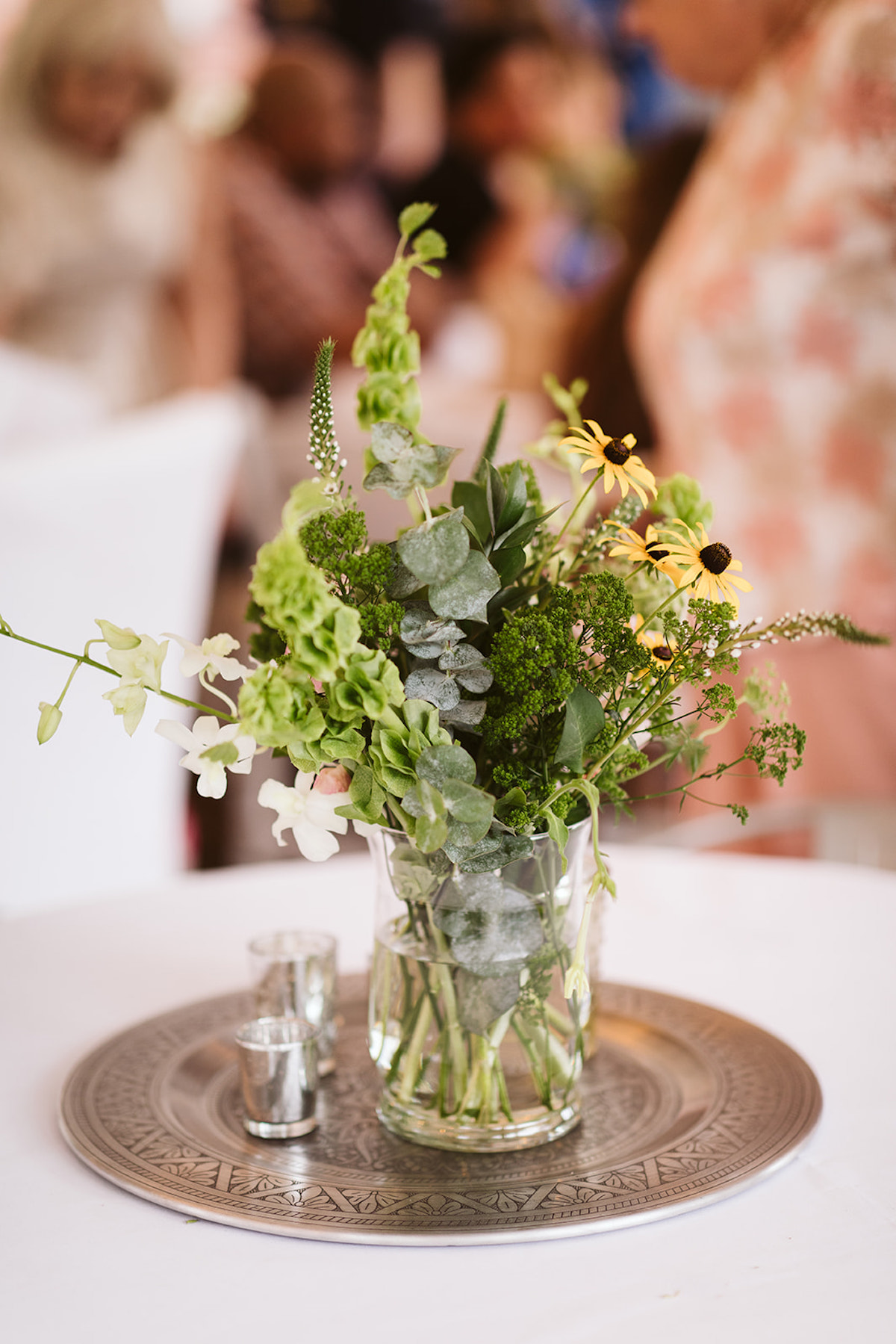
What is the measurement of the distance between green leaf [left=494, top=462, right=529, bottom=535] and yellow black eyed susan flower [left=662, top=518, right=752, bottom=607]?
7 centimetres

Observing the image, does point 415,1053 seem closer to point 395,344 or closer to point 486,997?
point 486,997

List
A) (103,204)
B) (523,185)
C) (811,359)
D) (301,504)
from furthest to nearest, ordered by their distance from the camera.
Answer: (523,185) < (103,204) < (811,359) < (301,504)

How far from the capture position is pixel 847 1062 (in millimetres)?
784

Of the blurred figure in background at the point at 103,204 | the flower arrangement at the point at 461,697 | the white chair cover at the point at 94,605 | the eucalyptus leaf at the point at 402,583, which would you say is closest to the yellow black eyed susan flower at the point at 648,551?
the flower arrangement at the point at 461,697

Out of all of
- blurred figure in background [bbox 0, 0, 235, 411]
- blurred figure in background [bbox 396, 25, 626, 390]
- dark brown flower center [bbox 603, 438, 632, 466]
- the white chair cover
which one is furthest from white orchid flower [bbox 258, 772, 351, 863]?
blurred figure in background [bbox 0, 0, 235, 411]

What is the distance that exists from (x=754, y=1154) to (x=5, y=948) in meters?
0.62

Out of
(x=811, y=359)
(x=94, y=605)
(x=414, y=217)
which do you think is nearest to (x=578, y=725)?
(x=414, y=217)

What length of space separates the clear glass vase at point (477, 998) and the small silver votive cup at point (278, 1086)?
4 cm

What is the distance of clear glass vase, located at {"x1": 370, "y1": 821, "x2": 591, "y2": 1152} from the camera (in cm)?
63

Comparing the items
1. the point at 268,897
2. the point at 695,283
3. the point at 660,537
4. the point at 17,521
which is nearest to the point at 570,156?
the point at 695,283

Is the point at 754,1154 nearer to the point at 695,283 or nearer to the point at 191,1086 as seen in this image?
the point at 191,1086

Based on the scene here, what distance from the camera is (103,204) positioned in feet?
11.0

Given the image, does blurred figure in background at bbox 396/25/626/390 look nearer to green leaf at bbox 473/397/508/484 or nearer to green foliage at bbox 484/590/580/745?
green leaf at bbox 473/397/508/484

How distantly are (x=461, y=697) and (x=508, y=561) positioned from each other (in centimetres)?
7
